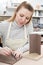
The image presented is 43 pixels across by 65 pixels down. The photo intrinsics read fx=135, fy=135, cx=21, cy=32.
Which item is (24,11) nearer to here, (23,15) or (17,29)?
(23,15)

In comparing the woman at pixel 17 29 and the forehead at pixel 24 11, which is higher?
the forehead at pixel 24 11

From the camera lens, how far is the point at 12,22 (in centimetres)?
176

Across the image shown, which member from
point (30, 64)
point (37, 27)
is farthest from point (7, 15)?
point (30, 64)

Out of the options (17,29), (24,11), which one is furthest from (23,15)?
(17,29)

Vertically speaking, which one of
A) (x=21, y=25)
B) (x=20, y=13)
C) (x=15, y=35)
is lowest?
(x=15, y=35)

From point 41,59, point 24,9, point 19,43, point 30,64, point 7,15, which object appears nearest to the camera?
point 30,64

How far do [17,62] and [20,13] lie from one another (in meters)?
0.72

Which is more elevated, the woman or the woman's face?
the woman's face

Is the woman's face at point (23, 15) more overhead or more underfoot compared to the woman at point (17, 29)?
more overhead

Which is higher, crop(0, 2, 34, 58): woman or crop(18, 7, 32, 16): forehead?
crop(18, 7, 32, 16): forehead

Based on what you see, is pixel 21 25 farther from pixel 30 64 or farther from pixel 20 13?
pixel 30 64

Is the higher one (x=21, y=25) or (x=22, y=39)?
(x=21, y=25)

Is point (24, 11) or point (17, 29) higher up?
point (24, 11)

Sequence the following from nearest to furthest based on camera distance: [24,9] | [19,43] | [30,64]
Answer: [30,64] < [24,9] < [19,43]
